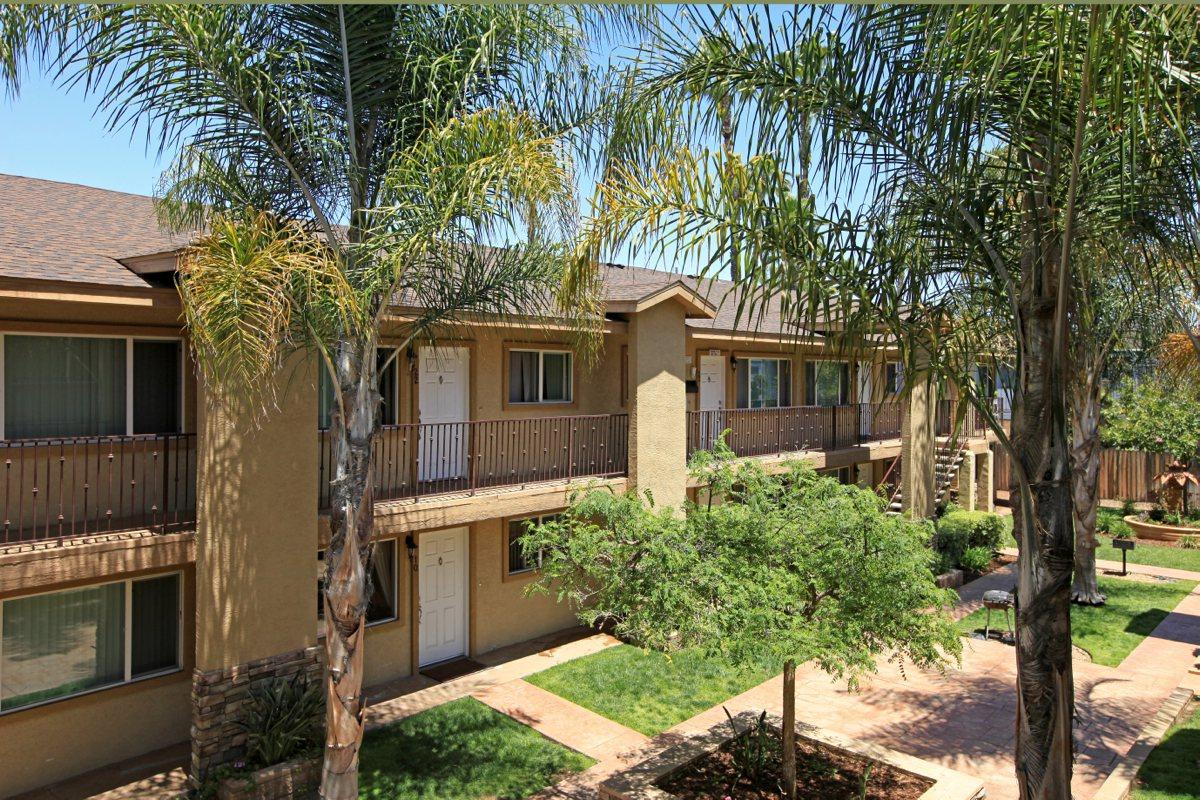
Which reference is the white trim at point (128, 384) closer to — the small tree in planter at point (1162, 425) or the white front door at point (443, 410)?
the white front door at point (443, 410)

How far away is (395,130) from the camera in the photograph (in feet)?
30.8

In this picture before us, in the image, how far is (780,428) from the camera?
63.3 ft

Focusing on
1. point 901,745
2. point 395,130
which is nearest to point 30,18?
point 395,130

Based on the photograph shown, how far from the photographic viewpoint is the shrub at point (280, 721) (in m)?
9.55

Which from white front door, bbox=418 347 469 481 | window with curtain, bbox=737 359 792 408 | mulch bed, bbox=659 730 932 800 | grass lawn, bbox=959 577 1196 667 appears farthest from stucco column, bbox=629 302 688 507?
grass lawn, bbox=959 577 1196 667

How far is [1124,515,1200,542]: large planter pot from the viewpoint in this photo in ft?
81.0

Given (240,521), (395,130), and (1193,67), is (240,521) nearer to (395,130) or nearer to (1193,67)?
(395,130)

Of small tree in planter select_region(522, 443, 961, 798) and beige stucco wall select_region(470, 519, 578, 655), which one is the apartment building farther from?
small tree in planter select_region(522, 443, 961, 798)

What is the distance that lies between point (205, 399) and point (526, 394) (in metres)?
6.77

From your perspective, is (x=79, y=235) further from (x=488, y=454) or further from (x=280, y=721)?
(x=280, y=721)

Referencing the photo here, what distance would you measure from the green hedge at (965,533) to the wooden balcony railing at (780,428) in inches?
117

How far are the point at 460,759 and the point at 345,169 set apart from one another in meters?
7.16

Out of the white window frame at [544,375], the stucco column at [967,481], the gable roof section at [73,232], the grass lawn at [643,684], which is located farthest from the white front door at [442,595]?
the stucco column at [967,481]

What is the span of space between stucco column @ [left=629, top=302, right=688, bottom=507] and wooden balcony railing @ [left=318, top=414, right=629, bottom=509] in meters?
0.50
